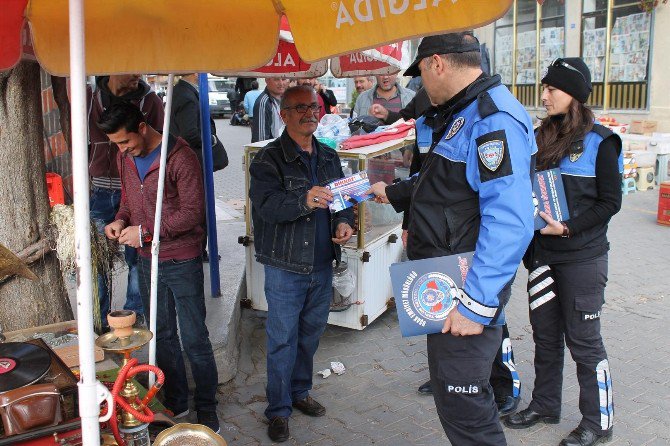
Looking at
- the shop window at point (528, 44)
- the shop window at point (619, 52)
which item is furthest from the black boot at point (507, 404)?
the shop window at point (528, 44)

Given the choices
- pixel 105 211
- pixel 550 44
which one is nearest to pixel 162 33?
pixel 105 211

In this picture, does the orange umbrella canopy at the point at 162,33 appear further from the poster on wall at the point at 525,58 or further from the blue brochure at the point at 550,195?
the poster on wall at the point at 525,58

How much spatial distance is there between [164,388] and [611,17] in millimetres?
13334

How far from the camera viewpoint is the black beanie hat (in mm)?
3510

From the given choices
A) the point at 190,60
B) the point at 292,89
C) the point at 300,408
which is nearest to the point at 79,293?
the point at 190,60

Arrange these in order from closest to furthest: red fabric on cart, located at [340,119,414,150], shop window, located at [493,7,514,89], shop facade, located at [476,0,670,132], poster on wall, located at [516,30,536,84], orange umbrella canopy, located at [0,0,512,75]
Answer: orange umbrella canopy, located at [0,0,512,75]
red fabric on cart, located at [340,119,414,150]
shop facade, located at [476,0,670,132]
poster on wall, located at [516,30,536,84]
shop window, located at [493,7,514,89]

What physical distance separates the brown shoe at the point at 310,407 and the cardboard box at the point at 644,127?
11.1m

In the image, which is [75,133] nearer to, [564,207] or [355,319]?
[564,207]

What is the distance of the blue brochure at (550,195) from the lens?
3480 mm

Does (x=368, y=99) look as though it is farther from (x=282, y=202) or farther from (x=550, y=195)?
(x=550, y=195)

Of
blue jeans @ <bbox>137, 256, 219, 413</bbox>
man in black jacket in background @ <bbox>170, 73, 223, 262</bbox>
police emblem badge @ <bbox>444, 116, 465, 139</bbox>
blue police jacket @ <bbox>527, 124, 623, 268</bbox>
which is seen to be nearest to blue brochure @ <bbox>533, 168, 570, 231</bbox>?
blue police jacket @ <bbox>527, 124, 623, 268</bbox>

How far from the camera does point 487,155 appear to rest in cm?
248

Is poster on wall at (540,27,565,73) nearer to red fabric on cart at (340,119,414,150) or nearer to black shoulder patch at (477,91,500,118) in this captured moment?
red fabric on cart at (340,119,414,150)

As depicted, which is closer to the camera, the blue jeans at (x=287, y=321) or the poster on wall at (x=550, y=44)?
the blue jeans at (x=287, y=321)
